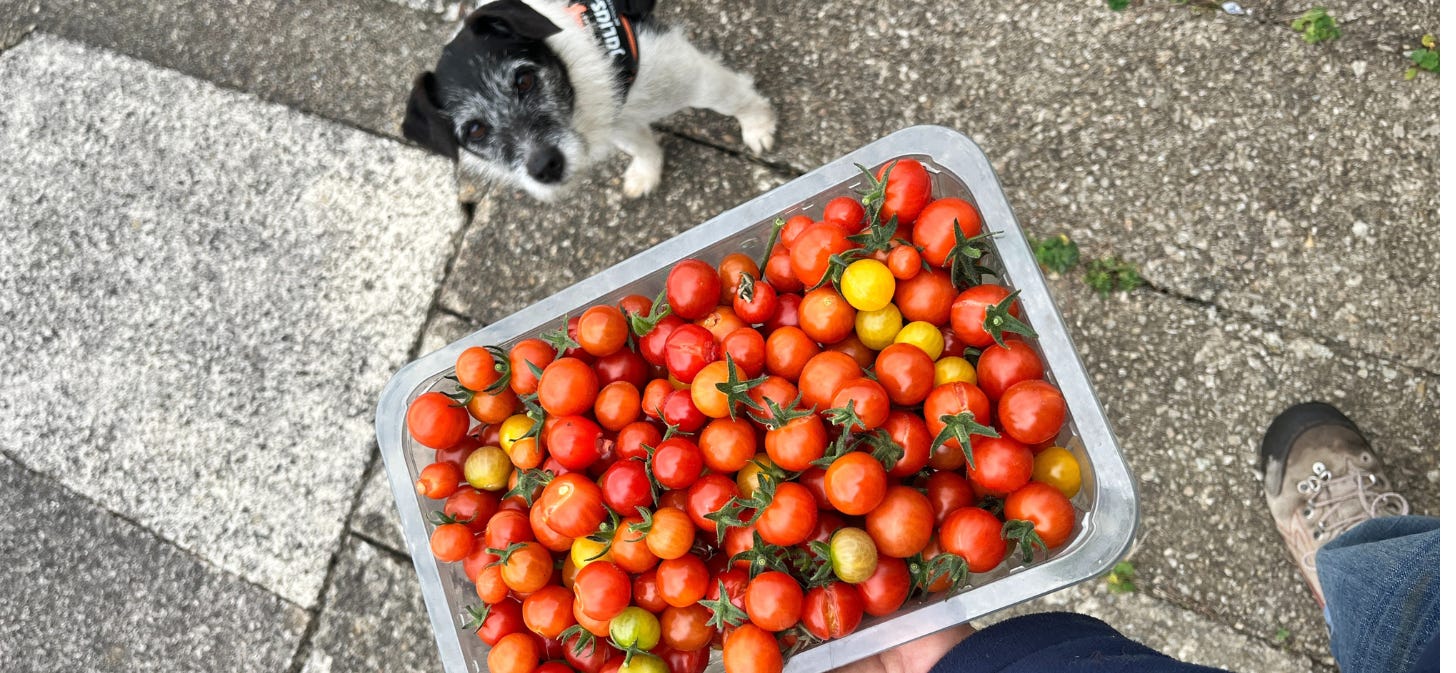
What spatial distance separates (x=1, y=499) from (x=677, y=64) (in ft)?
10.1

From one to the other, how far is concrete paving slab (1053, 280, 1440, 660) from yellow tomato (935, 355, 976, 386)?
44.9 inches

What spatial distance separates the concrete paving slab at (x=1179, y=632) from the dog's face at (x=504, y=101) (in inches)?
73.3

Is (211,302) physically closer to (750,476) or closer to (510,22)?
(510,22)

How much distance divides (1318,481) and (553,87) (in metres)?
2.46

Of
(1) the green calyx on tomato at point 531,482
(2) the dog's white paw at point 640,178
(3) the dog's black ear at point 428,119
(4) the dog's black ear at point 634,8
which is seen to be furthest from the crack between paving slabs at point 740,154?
(1) the green calyx on tomato at point 531,482

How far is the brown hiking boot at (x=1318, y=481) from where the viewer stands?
8.07ft

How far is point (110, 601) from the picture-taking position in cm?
307

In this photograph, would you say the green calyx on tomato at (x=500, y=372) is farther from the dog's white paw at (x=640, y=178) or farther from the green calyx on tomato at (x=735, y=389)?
the dog's white paw at (x=640, y=178)

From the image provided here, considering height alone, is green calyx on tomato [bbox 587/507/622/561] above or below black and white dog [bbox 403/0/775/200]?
below

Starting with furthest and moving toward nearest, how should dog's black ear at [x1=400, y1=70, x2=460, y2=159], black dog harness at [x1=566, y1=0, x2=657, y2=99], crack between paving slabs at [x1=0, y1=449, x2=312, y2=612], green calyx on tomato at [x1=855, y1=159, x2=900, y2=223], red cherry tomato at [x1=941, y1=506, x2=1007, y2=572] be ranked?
crack between paving slabs at [x1=0, y1=449, x2=312, y2=612], black dog harness at [x1=566, y1=0, x2=657, y2=99], dog's black ear at [x1=400, y1=70, x2=460, y2=159], green calyx on tomato at [x1=855, y1=159, x2=900, y2=223], red cherry tomato at [x1=941, y1=506, x2=1007, y2=572]

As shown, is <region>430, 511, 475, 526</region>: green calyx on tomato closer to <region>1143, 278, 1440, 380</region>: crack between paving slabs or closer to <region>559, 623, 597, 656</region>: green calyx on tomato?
<region>559, 623, 597, 656</region>: green calyx on tomato

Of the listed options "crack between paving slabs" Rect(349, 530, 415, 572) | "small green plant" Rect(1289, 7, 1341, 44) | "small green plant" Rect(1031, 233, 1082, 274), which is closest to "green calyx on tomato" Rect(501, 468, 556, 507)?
"crack between paving slabs" Rect(349, 530, 415, 572)

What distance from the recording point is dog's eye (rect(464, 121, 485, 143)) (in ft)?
7.72

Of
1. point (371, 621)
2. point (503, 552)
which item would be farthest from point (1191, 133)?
point (371, 621)
